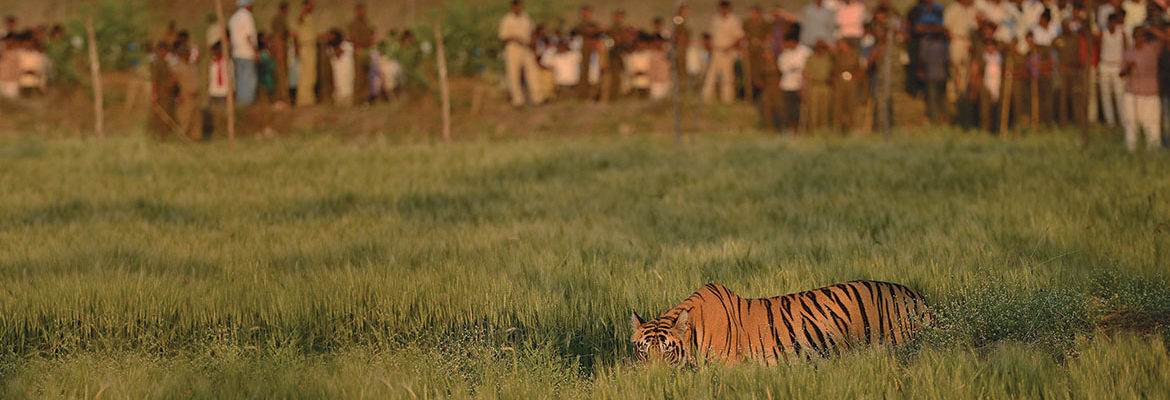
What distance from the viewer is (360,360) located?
5781mm

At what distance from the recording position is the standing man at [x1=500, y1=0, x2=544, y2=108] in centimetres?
2322

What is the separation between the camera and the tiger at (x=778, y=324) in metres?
4.88

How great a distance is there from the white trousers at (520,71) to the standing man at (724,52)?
3366 millimetres

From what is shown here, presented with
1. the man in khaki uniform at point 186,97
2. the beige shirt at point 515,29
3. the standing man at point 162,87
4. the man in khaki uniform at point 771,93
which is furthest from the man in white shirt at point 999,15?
the standing man at point 162,87

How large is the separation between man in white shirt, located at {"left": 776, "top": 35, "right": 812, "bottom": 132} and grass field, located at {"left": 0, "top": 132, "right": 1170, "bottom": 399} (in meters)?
5.72

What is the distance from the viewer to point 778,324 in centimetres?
518

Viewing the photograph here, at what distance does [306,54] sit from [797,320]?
63.3 feet

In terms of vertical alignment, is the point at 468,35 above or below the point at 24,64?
above

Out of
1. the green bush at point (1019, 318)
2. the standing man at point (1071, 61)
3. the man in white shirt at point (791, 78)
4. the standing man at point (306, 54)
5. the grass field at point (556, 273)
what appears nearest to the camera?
the grass field at point (556, 273)

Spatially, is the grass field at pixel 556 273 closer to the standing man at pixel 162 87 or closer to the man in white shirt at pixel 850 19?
the standing man at pixel 162 87

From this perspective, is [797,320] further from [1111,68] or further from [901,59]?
[901,59]

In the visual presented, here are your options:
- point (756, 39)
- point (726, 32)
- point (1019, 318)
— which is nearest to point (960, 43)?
point (756, 39)

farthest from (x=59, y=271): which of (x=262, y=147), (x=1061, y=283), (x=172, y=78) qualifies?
(x=172, y=78)

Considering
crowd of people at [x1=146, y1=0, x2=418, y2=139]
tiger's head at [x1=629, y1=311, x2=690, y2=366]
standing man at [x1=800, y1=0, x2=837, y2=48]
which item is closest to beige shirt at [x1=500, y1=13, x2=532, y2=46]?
crowd of people at [x1=146, y1=0, x2=418, y2=139]
